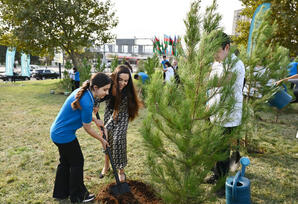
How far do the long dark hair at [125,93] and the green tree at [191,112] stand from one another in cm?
118

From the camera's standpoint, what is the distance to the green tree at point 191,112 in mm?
1592

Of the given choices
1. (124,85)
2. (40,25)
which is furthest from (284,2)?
(40,25)

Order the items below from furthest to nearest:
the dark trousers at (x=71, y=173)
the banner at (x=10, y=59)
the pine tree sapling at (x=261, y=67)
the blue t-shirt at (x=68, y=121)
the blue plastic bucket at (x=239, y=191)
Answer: the banner at (x=10, y=59) < the pine tree sapling at (x=261, y=67) < the dark trousers at (x=71, y=173) < the blue t-shirt at (x=68, y=121) < the blue plastic bucket at (x=239, y=191)

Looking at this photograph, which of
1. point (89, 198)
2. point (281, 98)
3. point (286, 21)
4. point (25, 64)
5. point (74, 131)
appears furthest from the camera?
point (25, 64)

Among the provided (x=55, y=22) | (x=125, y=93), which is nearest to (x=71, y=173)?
(x=125, y=93)

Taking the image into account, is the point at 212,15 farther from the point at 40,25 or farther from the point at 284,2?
the point at 40,25

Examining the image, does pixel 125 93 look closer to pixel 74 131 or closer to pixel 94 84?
pixel 94 84

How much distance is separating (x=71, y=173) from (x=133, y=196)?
31.4 inches

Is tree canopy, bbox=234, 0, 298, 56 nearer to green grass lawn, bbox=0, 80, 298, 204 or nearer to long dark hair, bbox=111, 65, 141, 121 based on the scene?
green grass lawn, bbox=0, 80, 298, 204

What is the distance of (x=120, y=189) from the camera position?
2680 mm

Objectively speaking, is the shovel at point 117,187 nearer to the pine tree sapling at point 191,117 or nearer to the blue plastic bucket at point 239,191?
the pine tree sapling at point 191,117

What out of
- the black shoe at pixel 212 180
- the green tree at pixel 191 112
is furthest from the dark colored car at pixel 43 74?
the green tree at pixel 191 112

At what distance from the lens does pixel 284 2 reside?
10734 mm

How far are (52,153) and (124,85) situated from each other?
231cm
